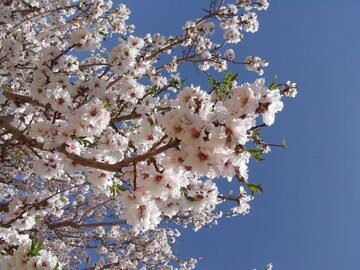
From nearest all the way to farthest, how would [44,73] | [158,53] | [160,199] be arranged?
1. [160,199]
2. [44,73]
3. [158,53]

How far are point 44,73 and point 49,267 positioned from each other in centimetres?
253

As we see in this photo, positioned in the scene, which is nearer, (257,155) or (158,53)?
(257,155)

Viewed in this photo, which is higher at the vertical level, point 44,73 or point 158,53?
point 158,53

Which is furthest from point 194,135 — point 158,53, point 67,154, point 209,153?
point 158,53

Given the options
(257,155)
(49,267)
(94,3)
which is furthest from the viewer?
(94,3)

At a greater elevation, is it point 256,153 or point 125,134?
point 125,134

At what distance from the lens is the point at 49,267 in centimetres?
375

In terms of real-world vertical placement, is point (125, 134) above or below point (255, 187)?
above

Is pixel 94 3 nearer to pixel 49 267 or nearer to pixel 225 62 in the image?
pixel 225 62

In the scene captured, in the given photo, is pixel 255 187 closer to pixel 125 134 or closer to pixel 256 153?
pixel 256 153

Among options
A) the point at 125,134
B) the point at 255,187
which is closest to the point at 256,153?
the point at 255,187

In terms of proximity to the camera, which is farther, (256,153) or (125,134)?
(125,134)

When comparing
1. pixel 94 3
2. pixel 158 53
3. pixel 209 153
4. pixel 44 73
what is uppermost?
pixel 94 3

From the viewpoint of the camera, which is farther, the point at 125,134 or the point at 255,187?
the point at 125,134
